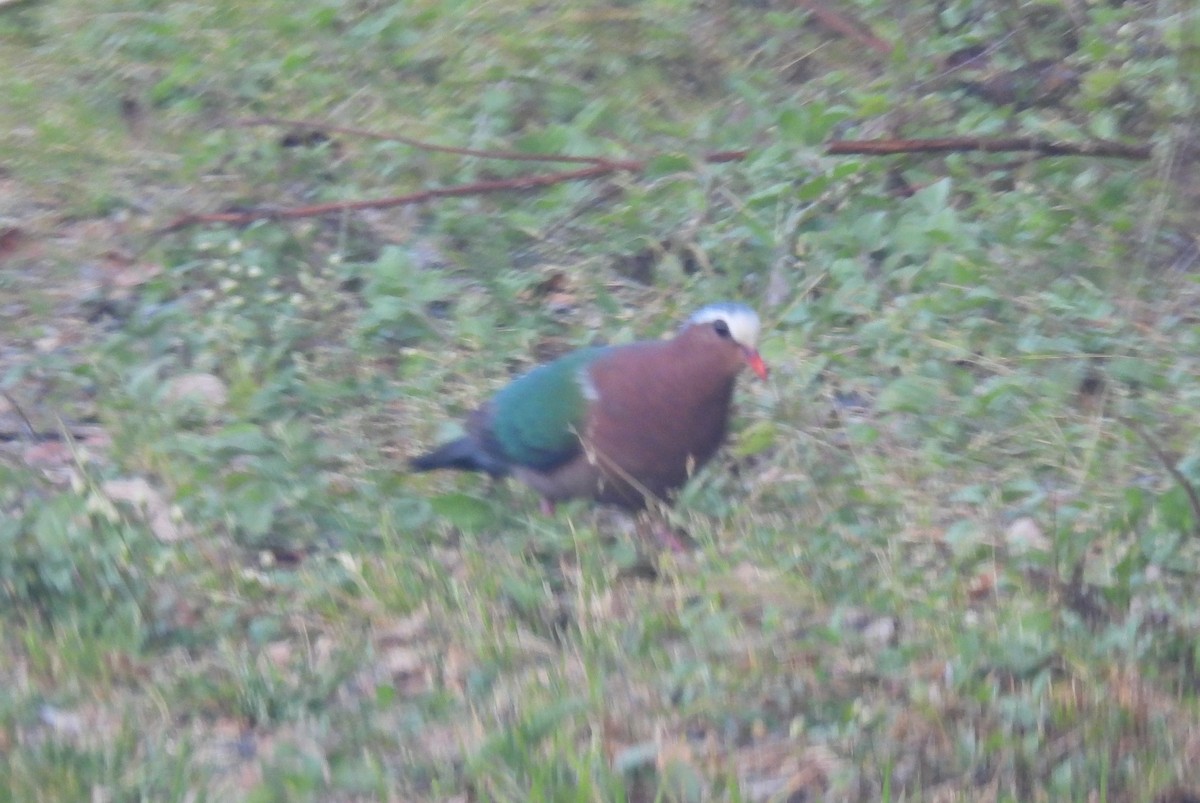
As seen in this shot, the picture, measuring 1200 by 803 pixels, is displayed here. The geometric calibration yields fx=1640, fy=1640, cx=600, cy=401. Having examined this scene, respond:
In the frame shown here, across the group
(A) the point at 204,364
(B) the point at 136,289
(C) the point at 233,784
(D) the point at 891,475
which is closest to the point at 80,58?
(B) the point at 136,289

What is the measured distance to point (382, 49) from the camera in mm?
7266

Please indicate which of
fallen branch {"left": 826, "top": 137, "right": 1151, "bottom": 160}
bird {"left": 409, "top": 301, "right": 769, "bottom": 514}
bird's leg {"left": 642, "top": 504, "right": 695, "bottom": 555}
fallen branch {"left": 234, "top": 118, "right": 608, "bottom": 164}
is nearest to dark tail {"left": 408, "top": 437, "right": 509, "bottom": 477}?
bird {"left": 409, "top": 301, "right": 769, "bottom": 514}

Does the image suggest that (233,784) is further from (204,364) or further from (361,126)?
(361,126)

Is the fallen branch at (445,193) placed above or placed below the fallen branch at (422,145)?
below

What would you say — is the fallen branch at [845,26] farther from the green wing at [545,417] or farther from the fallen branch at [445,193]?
the green wing at [545,417]

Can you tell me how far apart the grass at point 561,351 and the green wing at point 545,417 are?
20 cm

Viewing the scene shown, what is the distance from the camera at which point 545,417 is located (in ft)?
15.1

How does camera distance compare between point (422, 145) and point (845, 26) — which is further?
point (845, 26)

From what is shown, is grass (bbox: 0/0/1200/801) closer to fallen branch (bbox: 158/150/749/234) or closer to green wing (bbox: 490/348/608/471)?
fallen branch (bbox: 158/150/749/234)

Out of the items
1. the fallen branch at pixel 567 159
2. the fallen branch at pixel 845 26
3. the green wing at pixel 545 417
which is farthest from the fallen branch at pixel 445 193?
the green wing at pixel 545 417

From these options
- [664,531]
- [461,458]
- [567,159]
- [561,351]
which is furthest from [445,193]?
[664,531]

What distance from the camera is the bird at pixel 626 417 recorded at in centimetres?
444

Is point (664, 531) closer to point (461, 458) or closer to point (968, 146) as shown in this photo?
point (461, 458)

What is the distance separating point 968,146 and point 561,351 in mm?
1579
